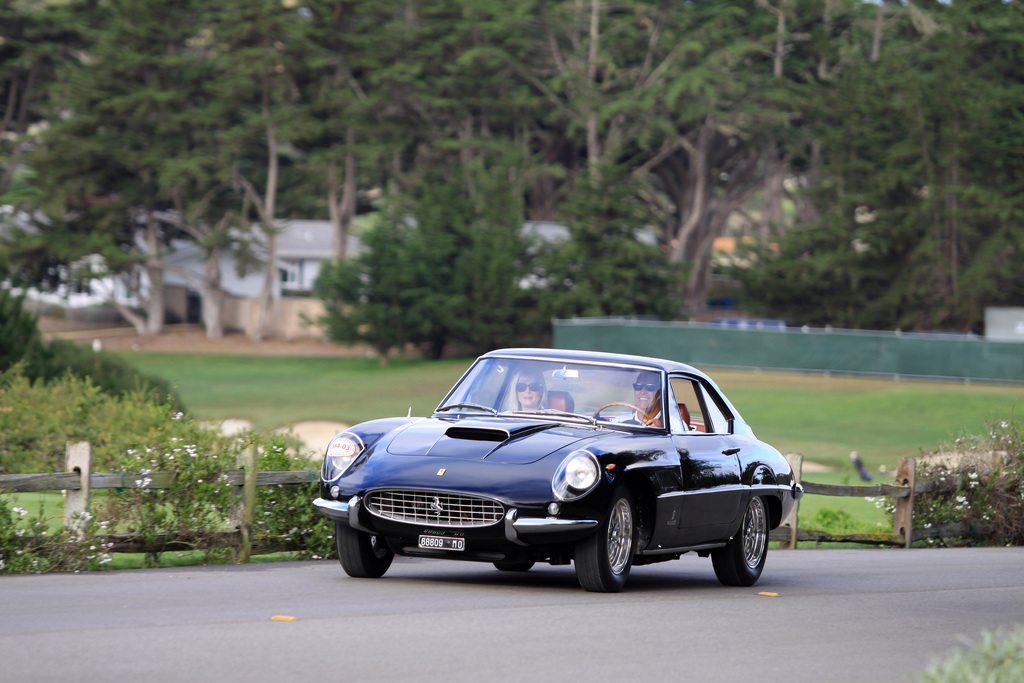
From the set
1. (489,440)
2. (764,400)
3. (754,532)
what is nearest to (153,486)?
(489,440)

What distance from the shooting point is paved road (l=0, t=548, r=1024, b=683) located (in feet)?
22.0

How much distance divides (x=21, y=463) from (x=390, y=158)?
181ft

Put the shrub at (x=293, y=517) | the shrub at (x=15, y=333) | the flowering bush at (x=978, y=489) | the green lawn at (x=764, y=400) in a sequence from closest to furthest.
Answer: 1. the shrub at (x=293, y=517)
2. the flowering bush at (x=978, y=489)
3. the shrub at (x=15, y=333)
4. the green lawn at (x=764, y=400)

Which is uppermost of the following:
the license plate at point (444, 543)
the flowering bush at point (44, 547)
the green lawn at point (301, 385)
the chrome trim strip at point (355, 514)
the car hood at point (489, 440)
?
the car hood at point (489, 440)

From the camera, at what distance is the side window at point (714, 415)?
436 inches

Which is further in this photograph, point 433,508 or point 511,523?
point 433,508

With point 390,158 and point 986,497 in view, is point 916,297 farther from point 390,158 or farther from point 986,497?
point 986,497

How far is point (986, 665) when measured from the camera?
15.4 feet

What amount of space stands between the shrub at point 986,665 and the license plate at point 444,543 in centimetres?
460

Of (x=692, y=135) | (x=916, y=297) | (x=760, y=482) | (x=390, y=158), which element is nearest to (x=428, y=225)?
(x=390, y=158)

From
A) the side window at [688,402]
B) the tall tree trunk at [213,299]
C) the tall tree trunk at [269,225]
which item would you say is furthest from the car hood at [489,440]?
the tall tree trunk at [213,299]

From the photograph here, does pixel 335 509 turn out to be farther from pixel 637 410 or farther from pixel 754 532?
pixel 754 532

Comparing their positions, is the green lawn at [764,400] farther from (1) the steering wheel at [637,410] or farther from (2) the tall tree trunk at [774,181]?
(1) the steering wheel at [637,410]

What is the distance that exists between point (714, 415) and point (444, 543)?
9.75ft
